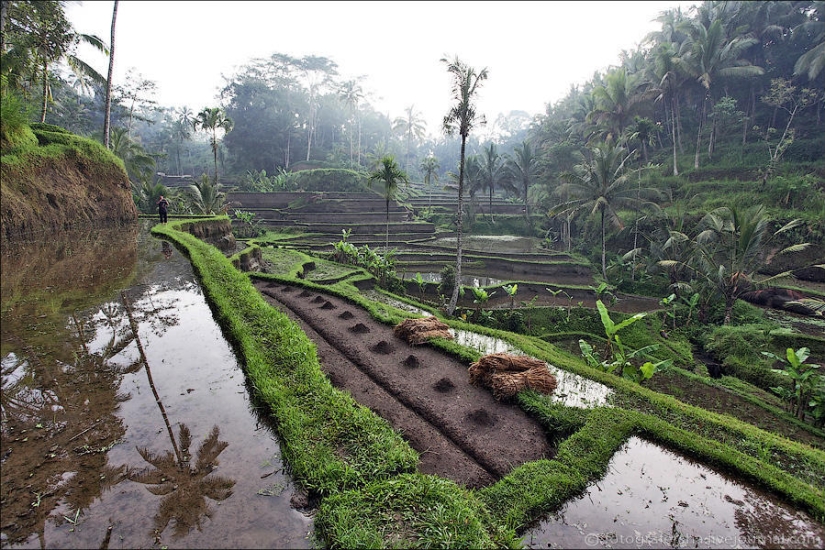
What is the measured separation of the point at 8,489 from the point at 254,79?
62.5 metres

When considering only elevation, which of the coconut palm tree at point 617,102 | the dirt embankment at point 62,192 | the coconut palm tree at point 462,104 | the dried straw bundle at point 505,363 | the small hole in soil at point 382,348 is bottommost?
the small hole in soil at point 382,348

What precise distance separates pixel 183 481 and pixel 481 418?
12.7 ft

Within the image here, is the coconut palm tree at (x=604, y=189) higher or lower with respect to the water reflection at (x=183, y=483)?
higher

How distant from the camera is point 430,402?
20.5 ft

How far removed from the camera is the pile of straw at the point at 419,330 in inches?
341

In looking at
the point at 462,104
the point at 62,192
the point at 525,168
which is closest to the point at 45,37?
the point at 62,192

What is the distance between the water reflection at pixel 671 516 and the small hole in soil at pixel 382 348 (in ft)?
15.5

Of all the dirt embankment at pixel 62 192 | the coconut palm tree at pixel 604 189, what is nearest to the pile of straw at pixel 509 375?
the dirt embankment at pixel 62 192

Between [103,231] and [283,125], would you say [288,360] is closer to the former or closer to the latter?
[103,231]

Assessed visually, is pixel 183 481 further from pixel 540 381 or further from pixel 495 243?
pixel 495 243

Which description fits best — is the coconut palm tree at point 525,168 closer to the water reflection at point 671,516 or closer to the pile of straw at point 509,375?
the pile of straw at point 509,375

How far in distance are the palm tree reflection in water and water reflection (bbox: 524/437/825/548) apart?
2879mm

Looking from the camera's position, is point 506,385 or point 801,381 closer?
point 506,385

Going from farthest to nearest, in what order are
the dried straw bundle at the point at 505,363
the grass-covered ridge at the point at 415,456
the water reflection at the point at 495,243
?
the water reflection at the point at 495,243 < the dried straw bundle at the point at 505,363 < the grass-covered ridge at the point at 415,456
